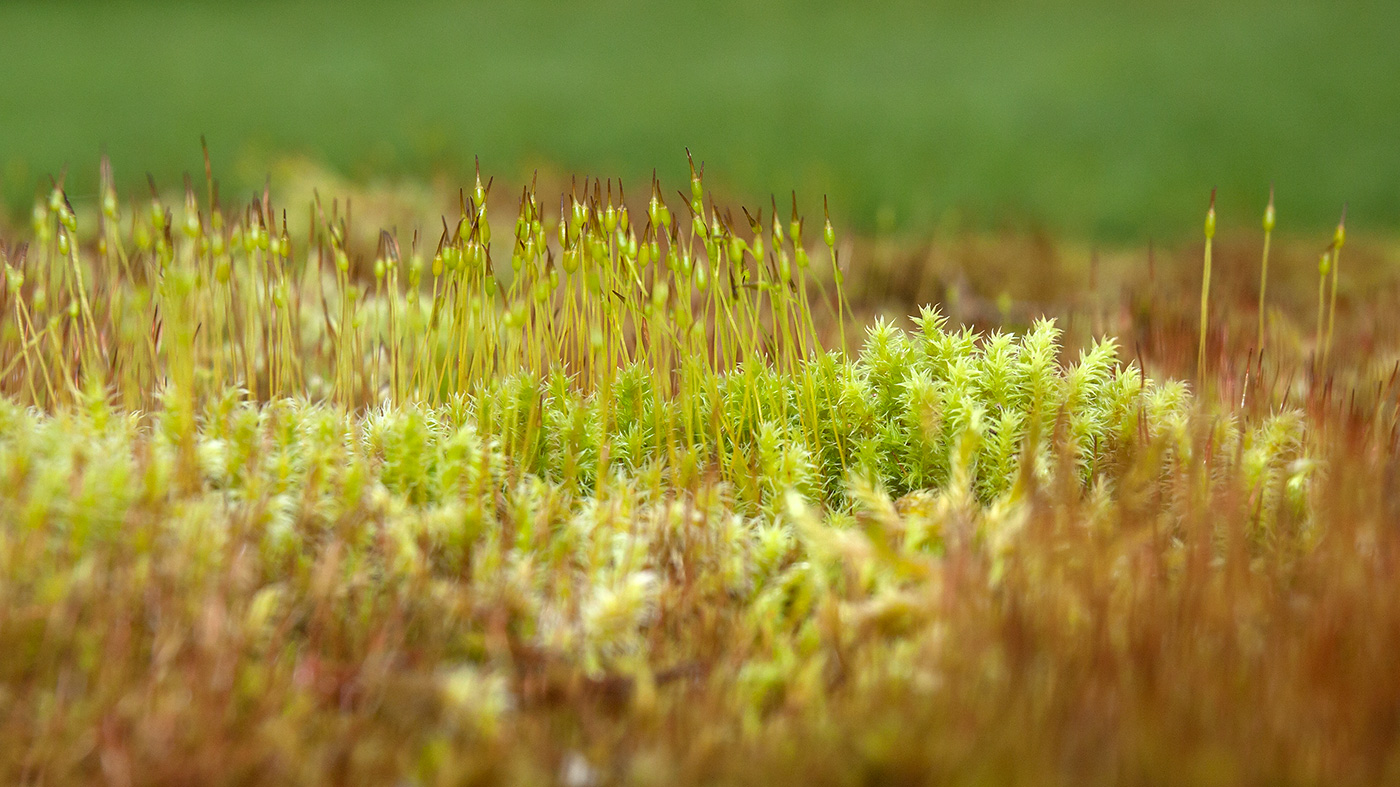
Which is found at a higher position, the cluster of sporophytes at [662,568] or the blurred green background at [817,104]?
the blurred green background at [817,104]

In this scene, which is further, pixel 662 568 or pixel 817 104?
pixel 817 104

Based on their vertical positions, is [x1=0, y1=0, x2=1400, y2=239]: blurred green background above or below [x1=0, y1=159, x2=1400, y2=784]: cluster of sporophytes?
above

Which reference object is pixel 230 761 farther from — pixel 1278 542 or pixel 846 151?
pixel 846 151

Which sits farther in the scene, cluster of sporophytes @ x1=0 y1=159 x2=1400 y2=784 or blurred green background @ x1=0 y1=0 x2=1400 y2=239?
blurred green background @ x1=0 y1=0 x2=1400 y2=239

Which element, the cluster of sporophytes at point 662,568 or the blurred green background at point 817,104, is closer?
the cluster of sporophytes at point 662,568

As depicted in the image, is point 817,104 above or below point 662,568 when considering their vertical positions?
above
